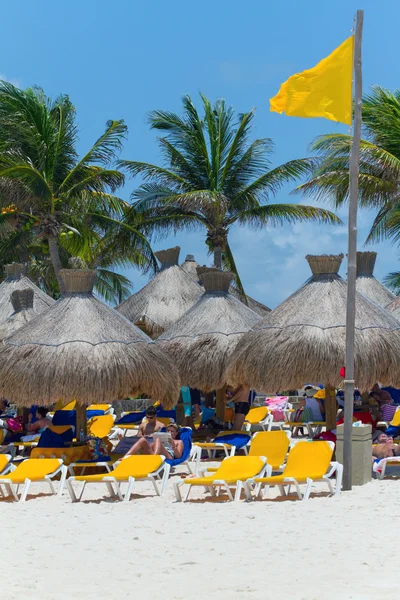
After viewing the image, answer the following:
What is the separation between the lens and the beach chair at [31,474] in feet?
33.2

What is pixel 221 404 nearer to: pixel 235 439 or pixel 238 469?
pixel 235 439

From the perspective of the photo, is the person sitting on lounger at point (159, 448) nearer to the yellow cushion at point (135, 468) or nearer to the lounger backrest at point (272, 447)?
the yellow cushion at point (135, 468)

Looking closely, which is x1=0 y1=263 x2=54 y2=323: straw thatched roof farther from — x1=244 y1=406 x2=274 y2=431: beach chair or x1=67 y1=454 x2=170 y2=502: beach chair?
x1=67 y1=454 x2=170 y2=502: beach chair

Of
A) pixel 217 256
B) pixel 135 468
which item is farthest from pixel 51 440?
pixel 217 256

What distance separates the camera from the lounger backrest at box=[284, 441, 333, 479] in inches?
381

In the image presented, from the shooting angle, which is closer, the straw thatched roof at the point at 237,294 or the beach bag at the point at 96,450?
the beach bag at the point at 96,450

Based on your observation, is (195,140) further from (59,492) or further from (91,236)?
(59,492)

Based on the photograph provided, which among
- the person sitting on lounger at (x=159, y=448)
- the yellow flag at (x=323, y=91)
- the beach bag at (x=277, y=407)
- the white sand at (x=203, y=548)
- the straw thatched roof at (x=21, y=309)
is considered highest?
the yellow flag at (x=323, y=91)

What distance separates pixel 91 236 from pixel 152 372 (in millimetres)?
12888

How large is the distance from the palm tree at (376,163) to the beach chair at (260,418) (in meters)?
6.42

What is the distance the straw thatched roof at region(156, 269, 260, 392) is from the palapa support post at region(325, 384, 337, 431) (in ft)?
7.46

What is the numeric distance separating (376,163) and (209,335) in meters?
6.98

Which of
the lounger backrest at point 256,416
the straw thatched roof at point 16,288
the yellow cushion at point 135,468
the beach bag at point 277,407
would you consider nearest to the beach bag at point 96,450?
the yellow cushion at point 135,468

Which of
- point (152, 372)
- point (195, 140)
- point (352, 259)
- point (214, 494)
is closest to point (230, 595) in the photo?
point (214, 494)
